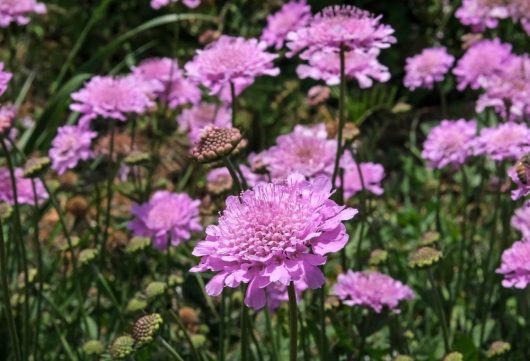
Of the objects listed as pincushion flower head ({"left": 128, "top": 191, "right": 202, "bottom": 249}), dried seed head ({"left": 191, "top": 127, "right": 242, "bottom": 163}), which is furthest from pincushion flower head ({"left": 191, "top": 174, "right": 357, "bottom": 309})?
pincushion flower head ({"left": 128, "top": 191, "right": 202, "bottom": 249})

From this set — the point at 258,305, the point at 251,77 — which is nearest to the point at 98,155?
the point at 251,77

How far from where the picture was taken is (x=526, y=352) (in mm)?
1926

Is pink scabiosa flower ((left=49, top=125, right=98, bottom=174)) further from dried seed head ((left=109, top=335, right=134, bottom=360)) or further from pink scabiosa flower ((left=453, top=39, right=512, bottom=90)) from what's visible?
pink scabiosa flower ((left=453, top=39, right=512, bottom=90))

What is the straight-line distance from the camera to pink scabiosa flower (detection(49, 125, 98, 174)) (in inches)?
86.4

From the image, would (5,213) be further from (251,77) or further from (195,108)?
(195,108)

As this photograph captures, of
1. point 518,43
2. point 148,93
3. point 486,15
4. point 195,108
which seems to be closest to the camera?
point 148,93

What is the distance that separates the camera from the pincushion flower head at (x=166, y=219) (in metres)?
2.00

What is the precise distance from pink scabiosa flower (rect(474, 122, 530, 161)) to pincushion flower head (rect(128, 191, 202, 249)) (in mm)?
677

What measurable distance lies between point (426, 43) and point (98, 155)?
184cm

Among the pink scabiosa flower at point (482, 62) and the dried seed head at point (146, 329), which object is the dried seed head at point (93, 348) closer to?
the dried seed head at point (146, 329)

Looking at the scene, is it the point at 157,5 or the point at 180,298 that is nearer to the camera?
the point at 180,298

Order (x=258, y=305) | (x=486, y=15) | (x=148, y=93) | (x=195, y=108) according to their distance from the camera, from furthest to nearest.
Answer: (x=195, y=108) → (x=486, y=15) → (x=148, y=93) → (x=258, y=305)

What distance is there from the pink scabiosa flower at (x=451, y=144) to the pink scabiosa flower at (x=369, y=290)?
0.46m

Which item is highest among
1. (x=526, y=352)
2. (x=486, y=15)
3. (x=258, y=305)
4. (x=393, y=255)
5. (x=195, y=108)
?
(x=486, y=15)
